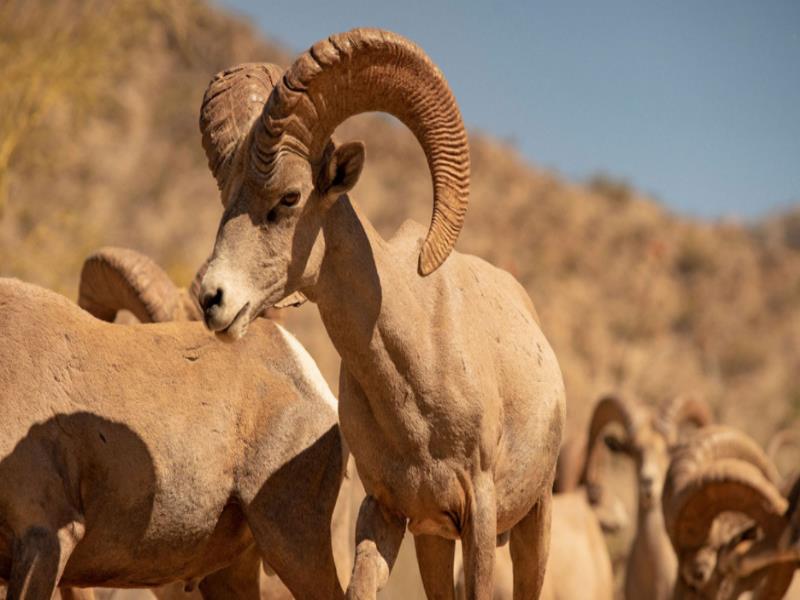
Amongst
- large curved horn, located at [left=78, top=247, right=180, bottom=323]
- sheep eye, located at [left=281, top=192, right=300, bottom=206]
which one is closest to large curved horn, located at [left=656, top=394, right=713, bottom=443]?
large curved horn, located at [left=78, top=247, right=180, bottom=323]

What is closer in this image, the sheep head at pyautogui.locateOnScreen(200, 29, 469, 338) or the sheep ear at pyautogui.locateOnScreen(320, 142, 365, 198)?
the sheep head at pyautogui.locateOnScreen(200, 29, 469, 338)

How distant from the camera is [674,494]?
10.3 m

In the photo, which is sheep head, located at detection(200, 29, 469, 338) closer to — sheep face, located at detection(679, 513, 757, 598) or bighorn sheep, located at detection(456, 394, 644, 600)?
bighorn sheep, located at detection(456, 394, 644, 600)

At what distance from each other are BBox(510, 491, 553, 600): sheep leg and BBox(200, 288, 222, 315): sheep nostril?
8.16 feet

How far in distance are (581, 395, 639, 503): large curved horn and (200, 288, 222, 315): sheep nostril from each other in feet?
29.2

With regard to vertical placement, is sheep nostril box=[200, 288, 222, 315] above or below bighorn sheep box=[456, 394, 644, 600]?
below

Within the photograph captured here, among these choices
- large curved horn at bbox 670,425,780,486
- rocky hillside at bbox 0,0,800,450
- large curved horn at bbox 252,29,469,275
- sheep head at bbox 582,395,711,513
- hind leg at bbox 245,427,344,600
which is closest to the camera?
large curved horn at bbox 252,29,469,275

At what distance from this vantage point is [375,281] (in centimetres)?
572

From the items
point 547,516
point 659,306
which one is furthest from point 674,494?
point 659,306

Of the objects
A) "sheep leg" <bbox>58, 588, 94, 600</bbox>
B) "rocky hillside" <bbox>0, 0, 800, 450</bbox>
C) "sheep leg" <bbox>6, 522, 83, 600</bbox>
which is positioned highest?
"rocky hillside" <bbox>0, 0, 800, 450</bbox>

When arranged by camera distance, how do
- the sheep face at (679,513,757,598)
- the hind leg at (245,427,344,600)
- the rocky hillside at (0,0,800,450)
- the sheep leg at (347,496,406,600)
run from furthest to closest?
1. the rocky hillside at (0,0,800,450)
2. the sheep face at (679,513,757,598)
3. the hind leg at (245,427,344,600)
4. the sheep leg at (347,496,406,600)

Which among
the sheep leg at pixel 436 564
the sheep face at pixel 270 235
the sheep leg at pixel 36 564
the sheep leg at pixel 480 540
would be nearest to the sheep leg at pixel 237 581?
the sheep leg at pixel 436 564

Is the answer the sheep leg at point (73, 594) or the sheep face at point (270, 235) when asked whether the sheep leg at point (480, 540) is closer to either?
the sheep face at point (270, 235)

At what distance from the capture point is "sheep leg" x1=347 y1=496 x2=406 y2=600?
5766 mm
